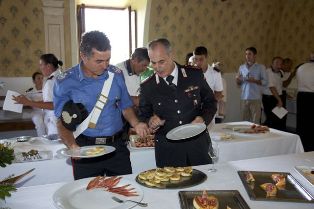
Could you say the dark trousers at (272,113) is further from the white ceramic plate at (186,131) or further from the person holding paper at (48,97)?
the white ceramic plate at (186,131)

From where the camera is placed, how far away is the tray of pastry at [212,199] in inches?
48.8

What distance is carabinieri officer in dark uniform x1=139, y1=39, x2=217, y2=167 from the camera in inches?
85.3

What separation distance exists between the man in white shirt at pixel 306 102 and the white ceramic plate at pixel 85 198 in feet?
13.3

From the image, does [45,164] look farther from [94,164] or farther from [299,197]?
[299,197]

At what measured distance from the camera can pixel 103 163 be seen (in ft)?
6.26

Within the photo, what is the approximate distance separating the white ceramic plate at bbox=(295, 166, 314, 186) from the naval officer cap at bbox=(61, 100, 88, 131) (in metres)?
1.20

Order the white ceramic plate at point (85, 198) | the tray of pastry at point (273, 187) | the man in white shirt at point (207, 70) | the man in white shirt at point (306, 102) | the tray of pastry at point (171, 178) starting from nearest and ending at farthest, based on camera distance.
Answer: the white ceramic plate at point (85, 198), the tray of pastry at point (273, 187), the tray of pastry at point (171, 178), the man in white shirt at point (207, 70), the man in white shirt at point (306, 102)

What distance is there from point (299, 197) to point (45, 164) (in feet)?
5.39

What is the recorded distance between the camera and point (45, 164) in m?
2.24

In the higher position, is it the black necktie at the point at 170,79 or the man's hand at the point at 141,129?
the black necktie at the point at 170,79

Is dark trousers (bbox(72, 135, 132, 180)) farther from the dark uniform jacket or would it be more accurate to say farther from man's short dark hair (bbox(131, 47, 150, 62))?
man's short dark hair (bbox(131, 47, 150, 62))

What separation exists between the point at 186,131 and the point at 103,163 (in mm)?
530

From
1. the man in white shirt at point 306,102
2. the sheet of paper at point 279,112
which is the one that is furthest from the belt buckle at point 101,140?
the man in white shirt at point 306,102

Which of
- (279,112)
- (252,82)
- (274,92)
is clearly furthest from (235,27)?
(279,112)
